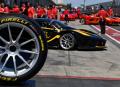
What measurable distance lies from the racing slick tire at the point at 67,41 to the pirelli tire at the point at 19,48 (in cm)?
973

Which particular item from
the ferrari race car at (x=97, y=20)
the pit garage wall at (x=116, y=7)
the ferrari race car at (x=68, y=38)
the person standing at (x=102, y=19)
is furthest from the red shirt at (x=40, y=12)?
the pit garage wall at (x=116, y=7)

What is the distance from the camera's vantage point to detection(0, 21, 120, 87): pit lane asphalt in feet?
24.8

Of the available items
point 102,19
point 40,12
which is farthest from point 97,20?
point 102,19

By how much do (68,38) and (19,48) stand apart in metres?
9.90

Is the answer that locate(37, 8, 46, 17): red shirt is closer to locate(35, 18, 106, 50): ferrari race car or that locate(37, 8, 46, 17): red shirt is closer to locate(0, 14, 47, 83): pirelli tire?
locate(35, 18, 106, 50): ferrari race car

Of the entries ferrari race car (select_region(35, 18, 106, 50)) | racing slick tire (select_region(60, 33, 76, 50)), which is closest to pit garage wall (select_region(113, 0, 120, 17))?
ferrari race car (select_region(35, 18, 106, 50))

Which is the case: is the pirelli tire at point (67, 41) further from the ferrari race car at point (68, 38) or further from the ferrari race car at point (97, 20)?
the ferrari race car at point (97, 20)

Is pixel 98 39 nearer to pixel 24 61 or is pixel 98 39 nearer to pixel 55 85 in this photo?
pixel 55 85

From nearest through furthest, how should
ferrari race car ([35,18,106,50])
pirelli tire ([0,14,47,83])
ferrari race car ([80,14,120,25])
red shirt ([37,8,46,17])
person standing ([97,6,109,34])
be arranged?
pirelli tire ([0,14,47,83]) < ferrari race car ([35,18,106,50]) < person standing ([97,6,109,34]) < red shirt ([37,8,46,17]) < ferrari race car ([80,14,120,25])

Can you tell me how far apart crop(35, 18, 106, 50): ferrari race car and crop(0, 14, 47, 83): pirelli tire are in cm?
964

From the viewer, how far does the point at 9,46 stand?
4891 millimetres

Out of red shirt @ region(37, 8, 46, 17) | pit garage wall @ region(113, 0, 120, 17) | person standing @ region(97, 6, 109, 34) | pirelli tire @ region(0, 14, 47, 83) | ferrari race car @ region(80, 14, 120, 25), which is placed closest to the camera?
pirelli tire @ region(0, 14, 47, 83)

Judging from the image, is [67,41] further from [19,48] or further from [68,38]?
[19,48]

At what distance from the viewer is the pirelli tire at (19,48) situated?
15.9 ft
